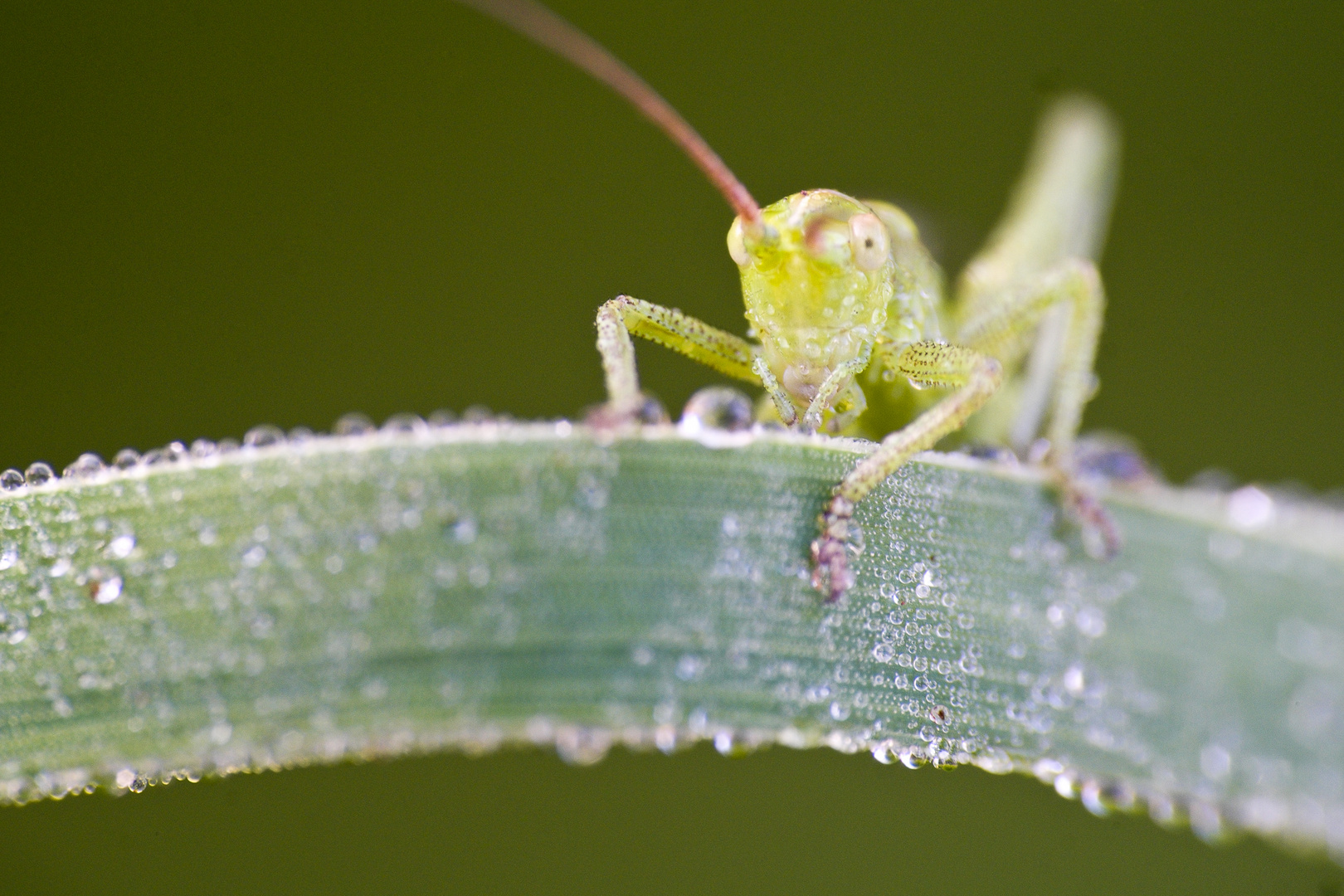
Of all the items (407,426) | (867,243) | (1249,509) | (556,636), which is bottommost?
(556,636)

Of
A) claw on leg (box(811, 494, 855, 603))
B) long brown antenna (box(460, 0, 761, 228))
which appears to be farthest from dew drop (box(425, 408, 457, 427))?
long brown antenna (box(460, 0, 761, 228))

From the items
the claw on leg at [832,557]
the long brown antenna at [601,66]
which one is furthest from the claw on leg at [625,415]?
the long brown antenna at [601,66]

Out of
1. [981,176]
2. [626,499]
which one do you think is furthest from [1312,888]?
[981,176]

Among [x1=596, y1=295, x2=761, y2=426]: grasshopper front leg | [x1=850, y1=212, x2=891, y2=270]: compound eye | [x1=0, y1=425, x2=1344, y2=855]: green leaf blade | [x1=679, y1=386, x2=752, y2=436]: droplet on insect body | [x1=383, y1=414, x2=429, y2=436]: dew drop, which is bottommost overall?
[x1=0, y1=425, x2=1344, y2=855]: green leaf blade

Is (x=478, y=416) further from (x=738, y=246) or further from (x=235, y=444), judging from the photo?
(x=738, y=246)

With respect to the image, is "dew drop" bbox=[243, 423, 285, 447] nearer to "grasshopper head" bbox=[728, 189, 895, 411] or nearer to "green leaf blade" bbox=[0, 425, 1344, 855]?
"green leaf blade" bbox=[0, 425, 1344, 855]

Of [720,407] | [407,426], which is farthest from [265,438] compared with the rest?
[720,407]

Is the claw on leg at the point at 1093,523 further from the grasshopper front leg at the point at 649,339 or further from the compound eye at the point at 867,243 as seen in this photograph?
the compound eye at the point at 867,243
